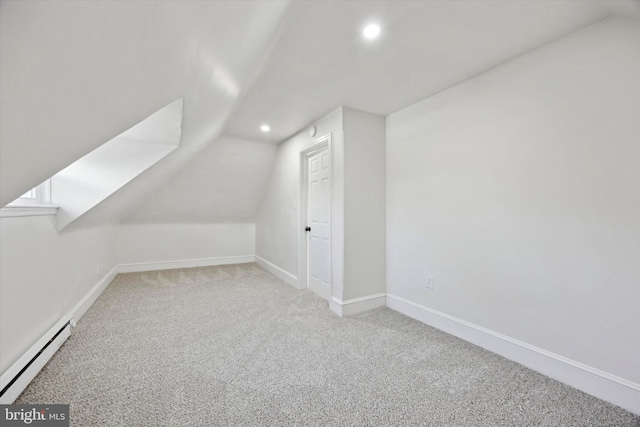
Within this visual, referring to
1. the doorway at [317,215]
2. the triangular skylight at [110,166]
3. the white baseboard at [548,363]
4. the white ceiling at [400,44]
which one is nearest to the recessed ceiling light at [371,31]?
the white ceiling at [400,44]

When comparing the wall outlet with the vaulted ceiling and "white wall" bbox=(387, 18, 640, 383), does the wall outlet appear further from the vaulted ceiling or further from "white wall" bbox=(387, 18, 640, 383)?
the vaulted ceiling

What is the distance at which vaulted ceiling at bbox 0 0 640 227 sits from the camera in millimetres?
606

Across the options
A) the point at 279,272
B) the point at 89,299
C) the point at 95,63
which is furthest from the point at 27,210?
the point at 279,272

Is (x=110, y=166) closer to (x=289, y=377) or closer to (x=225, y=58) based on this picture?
(x=225, y=58)

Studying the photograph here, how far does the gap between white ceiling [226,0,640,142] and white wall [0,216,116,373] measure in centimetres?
186

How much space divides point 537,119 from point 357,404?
216cm

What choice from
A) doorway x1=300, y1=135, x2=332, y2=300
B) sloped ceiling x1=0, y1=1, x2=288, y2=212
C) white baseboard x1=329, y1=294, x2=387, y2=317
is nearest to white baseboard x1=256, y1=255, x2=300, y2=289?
doorway x1=300, y1=135, x2=332, y2=300

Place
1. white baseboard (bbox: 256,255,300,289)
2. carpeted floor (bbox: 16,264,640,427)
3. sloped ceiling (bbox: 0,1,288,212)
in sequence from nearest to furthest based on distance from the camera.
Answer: sloped ceiling (bbox: 0,1,288,212)
carpeted floor (bbox: 16,264,640,427)
white baseboard (bbox: 256,255,300,289)

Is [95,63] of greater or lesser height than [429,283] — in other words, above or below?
above

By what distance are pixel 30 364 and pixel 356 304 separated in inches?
95.3

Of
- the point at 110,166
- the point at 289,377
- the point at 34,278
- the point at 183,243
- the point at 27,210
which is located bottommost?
the point at 289,377

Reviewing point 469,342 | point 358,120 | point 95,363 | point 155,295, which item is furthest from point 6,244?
point 469,342

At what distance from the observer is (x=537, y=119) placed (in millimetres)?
1764

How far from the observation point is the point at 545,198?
1734mm
